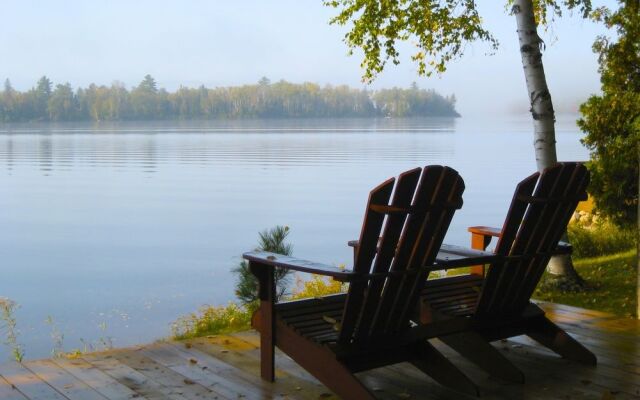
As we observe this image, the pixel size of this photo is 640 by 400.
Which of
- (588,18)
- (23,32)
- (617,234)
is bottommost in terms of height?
(617,234)

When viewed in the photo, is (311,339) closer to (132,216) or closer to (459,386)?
(459,386)

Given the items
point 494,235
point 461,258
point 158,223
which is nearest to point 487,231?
point 494,235

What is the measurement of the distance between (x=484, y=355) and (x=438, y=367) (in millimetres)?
284

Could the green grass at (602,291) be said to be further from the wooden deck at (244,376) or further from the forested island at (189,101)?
the forested island at (189,101)

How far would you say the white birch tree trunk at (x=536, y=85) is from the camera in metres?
6.60

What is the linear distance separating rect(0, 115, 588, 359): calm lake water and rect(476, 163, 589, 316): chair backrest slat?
4133 millimetres

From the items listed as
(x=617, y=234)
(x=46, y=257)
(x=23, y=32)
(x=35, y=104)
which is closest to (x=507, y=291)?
(x=617, y=234)

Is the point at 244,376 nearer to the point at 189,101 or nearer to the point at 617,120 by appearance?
the point at 617,120

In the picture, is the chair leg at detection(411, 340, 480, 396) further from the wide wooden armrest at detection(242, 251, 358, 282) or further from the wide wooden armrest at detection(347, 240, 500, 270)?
the wide wooden armrest at detection(242, 251, 358, 282)

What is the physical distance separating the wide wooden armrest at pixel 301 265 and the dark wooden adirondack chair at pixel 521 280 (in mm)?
782

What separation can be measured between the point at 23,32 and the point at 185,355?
386 feet

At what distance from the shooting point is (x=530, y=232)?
142 inches

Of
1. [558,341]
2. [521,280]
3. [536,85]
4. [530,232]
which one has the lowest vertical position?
[558,341]

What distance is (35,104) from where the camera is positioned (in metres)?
74.6
